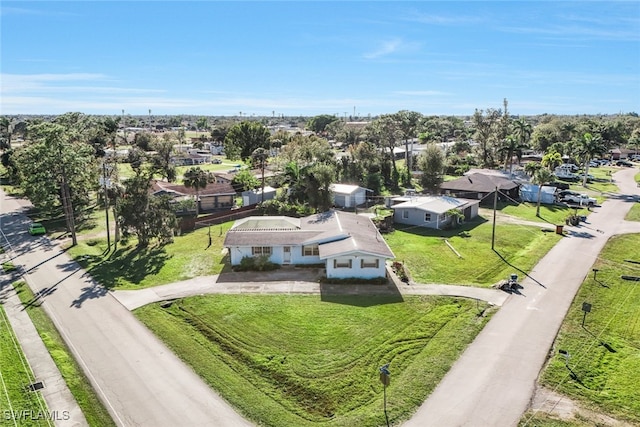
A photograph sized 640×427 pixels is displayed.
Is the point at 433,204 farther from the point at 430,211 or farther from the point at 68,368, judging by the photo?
the point at 68,368

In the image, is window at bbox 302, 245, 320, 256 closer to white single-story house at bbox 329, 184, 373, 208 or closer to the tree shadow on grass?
the tree shadow on grass

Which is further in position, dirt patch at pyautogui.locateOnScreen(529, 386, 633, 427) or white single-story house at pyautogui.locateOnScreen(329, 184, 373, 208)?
white single-story house at pyautogui.locateOnScreen(329, 184, 373, 208)

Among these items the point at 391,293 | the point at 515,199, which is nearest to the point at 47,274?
the point at 391,293

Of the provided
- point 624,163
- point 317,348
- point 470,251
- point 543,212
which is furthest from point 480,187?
point 624,163

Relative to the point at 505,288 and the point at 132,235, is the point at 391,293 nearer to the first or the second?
the point at 505,288

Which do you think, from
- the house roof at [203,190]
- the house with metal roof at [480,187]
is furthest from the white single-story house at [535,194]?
the house roof at [203,190]

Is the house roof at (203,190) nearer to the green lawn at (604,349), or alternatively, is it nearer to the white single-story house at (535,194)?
the white single-story house at (535,194)

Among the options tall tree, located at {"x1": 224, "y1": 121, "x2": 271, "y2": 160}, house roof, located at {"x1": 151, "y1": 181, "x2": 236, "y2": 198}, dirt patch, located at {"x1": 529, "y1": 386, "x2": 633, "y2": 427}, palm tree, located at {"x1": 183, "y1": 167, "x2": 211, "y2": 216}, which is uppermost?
tall tree, located at {"x1": 224, "y1": 121, "x2": 271, "y2": 160}

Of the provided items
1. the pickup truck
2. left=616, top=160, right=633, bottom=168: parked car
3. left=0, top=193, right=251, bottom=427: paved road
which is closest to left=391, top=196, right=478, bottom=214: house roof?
the pickup truck
